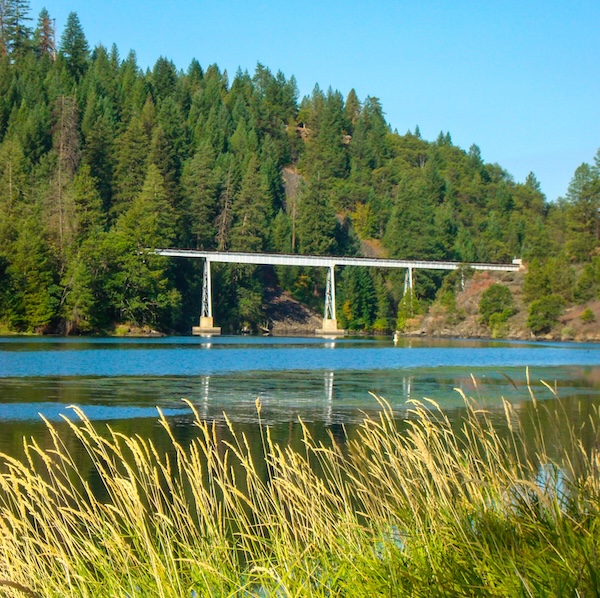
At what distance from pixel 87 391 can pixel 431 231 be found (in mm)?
113874

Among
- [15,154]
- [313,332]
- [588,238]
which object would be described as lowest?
[313,332]

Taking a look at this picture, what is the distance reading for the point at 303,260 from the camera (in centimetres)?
10875

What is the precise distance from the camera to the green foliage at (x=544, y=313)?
331ft

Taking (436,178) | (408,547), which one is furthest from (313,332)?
(408,547)

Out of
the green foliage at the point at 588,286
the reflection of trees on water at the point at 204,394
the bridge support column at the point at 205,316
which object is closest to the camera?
the reflection of trees on water at the point at 204,394

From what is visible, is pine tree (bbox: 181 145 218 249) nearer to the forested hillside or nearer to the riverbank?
the forested hillside

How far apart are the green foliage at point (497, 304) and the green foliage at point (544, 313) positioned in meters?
5.31

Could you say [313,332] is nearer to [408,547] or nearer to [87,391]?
[87,391]

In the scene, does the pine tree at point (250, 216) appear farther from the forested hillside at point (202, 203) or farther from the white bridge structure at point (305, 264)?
the white bridge structure at point (305, 264)

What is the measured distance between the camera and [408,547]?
260 inches

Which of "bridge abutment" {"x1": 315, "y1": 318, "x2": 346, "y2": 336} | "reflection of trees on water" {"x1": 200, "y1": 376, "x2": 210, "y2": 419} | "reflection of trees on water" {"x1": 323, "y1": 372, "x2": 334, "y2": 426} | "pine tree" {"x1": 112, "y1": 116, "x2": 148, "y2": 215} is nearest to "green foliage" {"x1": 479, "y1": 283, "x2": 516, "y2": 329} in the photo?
"bridge abutment" {"x1": 315, "y1": 318, "x2": 346, "y2": 336}

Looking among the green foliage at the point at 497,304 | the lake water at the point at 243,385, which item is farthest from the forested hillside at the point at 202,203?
the lake water at the point at 243,385

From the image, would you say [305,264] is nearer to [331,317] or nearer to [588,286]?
[331,317]

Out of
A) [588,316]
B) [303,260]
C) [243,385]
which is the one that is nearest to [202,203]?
[303,260]
